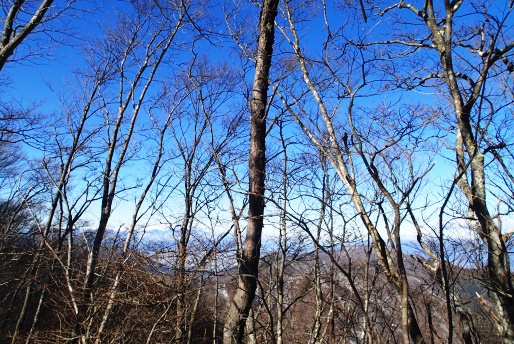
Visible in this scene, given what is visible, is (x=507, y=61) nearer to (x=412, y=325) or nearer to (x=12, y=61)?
(x=412, y=325)

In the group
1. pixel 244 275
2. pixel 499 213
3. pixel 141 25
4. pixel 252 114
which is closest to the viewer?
pixel 244 275

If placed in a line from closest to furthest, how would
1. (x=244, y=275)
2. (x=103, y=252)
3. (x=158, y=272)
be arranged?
(x=244, y=275), (x=158, y=272), (x=103, y=252)

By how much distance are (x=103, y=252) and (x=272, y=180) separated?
10.9ft

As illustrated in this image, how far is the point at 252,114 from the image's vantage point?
12.6 ft

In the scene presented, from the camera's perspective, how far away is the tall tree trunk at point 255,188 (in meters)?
3.22

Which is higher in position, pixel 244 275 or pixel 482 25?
pixel 482 25

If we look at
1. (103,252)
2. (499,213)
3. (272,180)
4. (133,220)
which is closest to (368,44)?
(272,180)

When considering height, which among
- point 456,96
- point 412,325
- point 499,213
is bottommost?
point 412,325

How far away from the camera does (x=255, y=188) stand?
11.3 feet

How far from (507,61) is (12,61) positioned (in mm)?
7791

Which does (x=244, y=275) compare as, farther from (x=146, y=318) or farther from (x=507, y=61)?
(x=507, y=61)

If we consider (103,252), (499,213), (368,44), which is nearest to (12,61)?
(103,252)

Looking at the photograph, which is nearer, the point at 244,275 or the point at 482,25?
the point at 244,275

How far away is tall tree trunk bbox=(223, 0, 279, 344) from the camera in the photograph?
10.6 feet
